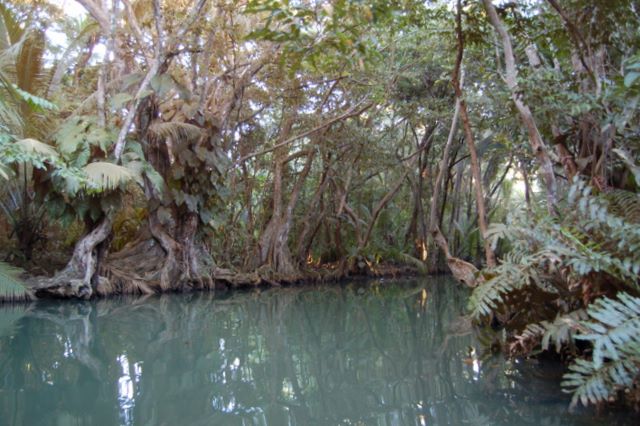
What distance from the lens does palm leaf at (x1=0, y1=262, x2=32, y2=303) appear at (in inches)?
300

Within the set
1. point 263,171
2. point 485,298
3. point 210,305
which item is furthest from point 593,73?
point 263,171

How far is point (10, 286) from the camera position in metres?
7.67

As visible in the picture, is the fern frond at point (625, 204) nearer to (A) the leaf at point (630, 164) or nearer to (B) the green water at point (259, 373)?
(A) the leaf at point (630, 164)

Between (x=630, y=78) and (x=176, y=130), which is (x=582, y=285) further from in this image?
(x=176, y=130)

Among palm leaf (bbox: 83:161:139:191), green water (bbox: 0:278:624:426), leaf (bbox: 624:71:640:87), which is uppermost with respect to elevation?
leaf (bbox: 624:71:640:87)

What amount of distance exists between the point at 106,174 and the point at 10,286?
7.18ft

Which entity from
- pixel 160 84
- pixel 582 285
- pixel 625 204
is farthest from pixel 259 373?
pixel 160 84

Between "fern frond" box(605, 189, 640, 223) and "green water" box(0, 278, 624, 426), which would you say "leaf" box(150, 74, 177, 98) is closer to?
"green water" box(0, 278, 624, 426)

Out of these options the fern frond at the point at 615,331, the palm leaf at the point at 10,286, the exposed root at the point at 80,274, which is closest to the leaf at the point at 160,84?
the exposed root at the point at 80,274

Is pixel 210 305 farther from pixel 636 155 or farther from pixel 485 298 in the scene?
pixel 636 155

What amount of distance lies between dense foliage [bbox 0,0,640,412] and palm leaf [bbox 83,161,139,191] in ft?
0.20

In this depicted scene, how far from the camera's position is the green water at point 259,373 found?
9.29 ft

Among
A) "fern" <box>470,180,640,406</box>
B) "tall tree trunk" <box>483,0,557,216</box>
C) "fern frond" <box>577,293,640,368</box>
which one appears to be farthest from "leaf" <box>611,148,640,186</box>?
"fern frond" <box>577,293,640,368</box>

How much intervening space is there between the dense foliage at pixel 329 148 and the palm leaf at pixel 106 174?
6 centimetres
